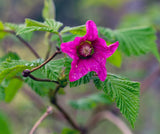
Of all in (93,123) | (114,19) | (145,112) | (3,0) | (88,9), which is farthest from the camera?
(114,19)

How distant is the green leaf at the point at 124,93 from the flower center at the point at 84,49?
0.10m

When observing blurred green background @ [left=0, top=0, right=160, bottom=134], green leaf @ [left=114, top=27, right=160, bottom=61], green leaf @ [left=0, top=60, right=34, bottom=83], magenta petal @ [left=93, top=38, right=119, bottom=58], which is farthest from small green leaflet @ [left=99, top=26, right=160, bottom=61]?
blurred green background @ [left=0, top=0, right=160, bottom=134]

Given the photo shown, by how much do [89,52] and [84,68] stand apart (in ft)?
0.30

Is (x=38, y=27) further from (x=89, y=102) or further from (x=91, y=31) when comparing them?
(x=89, y=102)

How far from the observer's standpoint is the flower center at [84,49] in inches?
32.4

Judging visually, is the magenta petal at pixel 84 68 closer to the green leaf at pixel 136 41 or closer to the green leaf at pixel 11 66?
the green leaf at pixel 11 66

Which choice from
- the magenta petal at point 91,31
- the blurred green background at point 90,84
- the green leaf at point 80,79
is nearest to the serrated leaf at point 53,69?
the green leaf at point 80,79

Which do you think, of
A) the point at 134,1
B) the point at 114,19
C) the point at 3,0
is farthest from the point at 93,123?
the point at 114,19

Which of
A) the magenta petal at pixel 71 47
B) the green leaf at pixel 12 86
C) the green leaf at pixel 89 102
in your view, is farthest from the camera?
the green leaf at pixel 89 102

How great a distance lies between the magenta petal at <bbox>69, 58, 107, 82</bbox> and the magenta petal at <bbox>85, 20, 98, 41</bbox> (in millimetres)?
83

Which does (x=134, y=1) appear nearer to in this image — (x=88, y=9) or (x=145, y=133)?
(x=88, y=9)

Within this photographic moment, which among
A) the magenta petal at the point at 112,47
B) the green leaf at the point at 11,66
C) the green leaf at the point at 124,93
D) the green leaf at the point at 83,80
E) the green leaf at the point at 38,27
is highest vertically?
the green leaf at the point at 38,27

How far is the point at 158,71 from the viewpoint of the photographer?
208cm

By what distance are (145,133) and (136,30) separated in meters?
4.06
